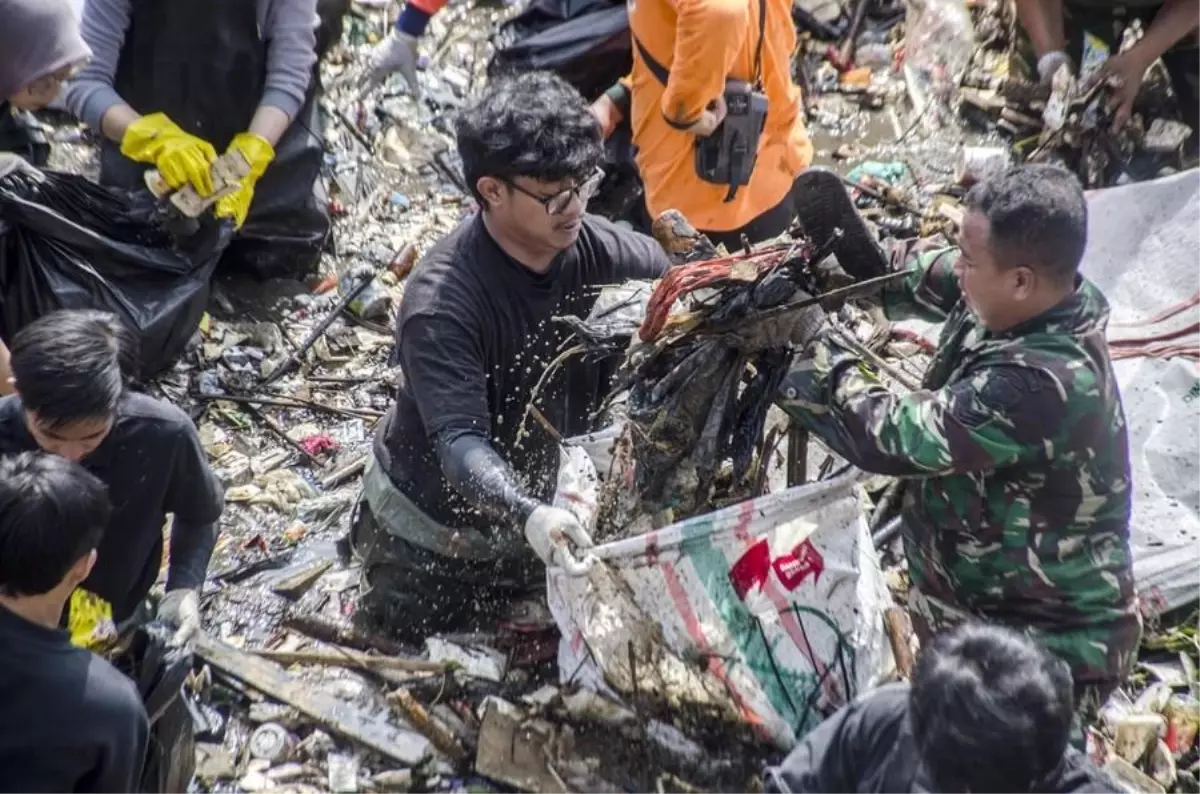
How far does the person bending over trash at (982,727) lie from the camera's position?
7.09ft

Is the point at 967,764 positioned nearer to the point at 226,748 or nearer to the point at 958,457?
the point at 958,457

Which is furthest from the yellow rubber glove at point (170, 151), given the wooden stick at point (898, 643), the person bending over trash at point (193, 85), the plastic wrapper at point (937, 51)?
the plastic wrapper at point (937, 51)

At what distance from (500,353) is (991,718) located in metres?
1.71

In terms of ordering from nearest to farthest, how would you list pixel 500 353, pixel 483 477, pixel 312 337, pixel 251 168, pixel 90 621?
1. pixel 483 477
2. pixel 90 621
3. pixel 500 353
4. pixel 251 168
5. pixel 312 337

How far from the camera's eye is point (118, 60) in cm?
518

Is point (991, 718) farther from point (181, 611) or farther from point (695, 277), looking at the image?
point (181, 611)

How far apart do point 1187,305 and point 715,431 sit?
2639mm

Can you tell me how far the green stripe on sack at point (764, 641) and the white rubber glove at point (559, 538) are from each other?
0.25 metres

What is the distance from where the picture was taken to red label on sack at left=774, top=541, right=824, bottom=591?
3016 millimetres

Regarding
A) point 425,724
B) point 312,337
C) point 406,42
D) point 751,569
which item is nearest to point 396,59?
point 406,42

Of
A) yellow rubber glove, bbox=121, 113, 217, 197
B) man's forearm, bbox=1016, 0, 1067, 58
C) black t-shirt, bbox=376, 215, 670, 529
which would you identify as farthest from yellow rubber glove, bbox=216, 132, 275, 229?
man's forearm, bbox=1016, 0, 1067, 58

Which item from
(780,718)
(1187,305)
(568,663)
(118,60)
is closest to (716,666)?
(780,718)

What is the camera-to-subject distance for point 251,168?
5.20 m

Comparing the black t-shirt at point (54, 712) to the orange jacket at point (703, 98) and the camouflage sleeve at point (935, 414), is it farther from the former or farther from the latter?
the orange jacket at point (703, 98)
